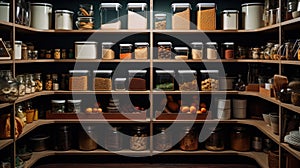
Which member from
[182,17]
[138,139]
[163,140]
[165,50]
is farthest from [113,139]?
[182,17]

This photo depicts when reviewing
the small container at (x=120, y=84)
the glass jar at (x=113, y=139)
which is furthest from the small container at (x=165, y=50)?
the glass jar at (x=113, y=139)

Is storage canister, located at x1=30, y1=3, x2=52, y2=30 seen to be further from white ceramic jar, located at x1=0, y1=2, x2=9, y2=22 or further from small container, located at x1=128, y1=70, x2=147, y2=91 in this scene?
small container, located at x1=128, y1=70, x2=147, y2=91

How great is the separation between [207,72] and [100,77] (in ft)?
3.70

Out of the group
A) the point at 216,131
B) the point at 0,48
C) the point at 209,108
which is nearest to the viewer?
the point at 0,48

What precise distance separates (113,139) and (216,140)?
1.08 metres

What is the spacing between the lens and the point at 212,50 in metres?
4.03

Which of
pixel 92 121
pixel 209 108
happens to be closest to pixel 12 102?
pixel 92 121

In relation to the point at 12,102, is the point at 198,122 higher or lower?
lower

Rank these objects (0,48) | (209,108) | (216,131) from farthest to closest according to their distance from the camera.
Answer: (209,108) → (216,131) → (0,48)

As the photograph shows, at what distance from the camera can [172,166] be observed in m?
4.12

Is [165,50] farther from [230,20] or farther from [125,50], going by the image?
[230,20]

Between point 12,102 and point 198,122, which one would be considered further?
point 198,122

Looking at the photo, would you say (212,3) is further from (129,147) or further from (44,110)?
(44,110)

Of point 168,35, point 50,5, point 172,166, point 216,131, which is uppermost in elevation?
point 50,5
